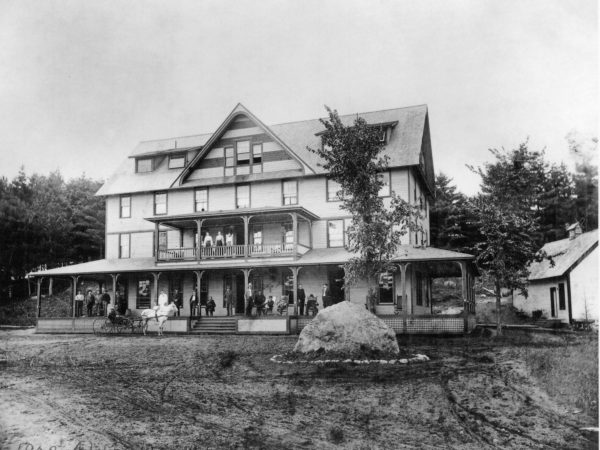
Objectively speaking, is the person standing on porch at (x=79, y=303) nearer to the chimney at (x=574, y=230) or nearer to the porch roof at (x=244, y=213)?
the porch roof at (x=244, y=213)

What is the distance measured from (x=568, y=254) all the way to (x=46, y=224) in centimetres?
3376

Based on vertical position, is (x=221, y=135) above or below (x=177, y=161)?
above

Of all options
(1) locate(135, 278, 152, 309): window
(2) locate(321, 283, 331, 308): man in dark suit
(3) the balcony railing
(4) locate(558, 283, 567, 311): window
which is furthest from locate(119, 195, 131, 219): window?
(4) locate(558, 283, 567, 311): window

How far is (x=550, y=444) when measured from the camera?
26.7ft

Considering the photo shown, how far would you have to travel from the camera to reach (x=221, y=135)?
32.9 metres

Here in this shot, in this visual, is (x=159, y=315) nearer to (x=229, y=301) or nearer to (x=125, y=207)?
(x=229, y=301)

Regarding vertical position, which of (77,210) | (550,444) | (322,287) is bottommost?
(550,444)

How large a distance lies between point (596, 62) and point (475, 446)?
5.53 meters

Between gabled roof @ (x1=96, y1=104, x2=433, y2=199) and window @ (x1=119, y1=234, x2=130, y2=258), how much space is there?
2.75 metres

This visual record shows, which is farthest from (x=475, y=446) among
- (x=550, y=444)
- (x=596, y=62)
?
(x=596, y=62)

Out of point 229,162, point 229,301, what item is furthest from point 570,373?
point 229,162

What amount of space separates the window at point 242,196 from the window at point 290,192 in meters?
2.20

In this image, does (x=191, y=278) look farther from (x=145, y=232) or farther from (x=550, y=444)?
(x=550, y=444)

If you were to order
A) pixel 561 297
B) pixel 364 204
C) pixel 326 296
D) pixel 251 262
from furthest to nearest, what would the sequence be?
1. pixel 561 297
2. pixel 251 262
3. pixel 326 296
4. pixel 364 204
